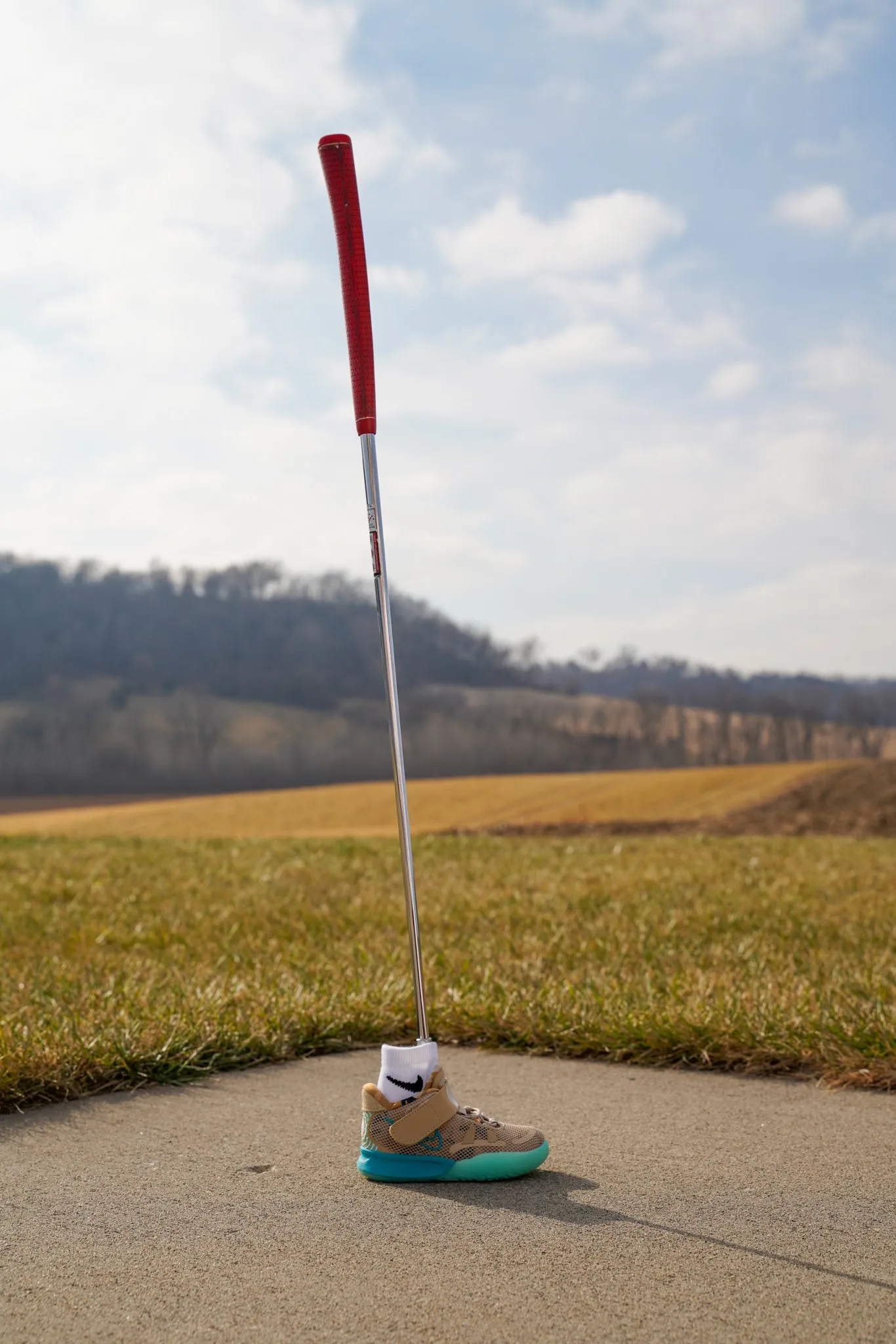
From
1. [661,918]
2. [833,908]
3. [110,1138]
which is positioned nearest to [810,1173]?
[110,1138]

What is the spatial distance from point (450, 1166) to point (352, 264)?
7.23 ft

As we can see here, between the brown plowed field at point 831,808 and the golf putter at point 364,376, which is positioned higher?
the golf putter at point 364,376

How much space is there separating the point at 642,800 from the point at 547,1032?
13664 mm

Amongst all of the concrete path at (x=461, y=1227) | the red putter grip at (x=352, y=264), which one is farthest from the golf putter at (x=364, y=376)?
the concrete path at (x=461, y=1227)

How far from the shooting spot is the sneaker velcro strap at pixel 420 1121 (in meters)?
2.69

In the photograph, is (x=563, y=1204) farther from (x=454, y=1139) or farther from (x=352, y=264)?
(x=352, y=264)

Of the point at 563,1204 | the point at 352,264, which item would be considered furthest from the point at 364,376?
the point at 563,1204

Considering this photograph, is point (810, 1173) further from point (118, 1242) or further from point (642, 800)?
point (642, 800)

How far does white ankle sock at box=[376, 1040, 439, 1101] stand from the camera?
2.77m

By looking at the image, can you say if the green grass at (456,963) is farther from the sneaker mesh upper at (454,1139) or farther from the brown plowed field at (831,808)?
the brown plowed field at (831,808)

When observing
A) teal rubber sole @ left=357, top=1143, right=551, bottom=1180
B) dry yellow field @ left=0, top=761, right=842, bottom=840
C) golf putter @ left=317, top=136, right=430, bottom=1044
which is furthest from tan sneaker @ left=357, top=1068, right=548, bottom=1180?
dry yellow field @ left=0, top=761, right=842, bottom=840

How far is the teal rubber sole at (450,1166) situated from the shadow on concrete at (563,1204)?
2cm

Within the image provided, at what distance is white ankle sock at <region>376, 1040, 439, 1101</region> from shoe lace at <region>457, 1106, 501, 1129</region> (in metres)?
0.11

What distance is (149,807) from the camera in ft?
63.6
